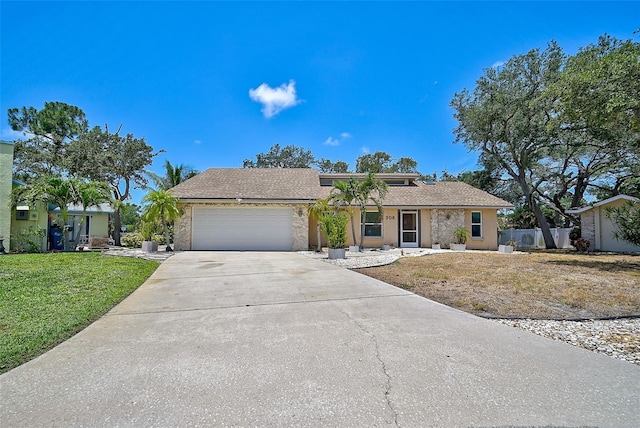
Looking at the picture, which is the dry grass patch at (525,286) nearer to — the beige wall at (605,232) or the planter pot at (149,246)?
the beige wall at (605,232)

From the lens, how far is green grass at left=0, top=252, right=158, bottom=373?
3638mm

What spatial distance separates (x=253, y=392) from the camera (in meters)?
2.59

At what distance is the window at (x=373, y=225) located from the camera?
18250 mm

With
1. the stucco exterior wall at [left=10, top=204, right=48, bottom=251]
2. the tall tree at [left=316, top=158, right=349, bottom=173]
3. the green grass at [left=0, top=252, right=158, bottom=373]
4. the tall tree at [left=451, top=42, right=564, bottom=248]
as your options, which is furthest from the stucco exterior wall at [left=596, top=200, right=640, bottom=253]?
the stucco exterior wall at [left=10, top=204, right=48, bottom=251]

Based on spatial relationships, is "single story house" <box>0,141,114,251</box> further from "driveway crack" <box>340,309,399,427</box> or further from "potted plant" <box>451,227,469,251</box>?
"potted plant" <box>451,227,469,251</box>

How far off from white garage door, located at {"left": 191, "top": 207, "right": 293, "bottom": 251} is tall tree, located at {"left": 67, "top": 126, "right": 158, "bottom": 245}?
930 cm

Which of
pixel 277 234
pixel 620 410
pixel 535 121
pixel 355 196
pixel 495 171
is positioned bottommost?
pixel 620 410

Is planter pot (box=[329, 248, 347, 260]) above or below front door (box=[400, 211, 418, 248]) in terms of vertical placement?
below

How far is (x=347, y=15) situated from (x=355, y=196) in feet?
26.0

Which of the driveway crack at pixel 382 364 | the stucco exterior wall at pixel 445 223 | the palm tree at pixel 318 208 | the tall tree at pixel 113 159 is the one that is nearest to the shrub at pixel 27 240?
the tall tree at pixel 113 159

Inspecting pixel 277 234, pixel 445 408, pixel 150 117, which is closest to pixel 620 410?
pixel 445 408

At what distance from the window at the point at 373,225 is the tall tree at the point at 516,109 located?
883cm

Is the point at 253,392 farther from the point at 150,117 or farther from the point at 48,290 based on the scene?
the point at 150,117

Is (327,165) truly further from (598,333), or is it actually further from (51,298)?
(598,333)
